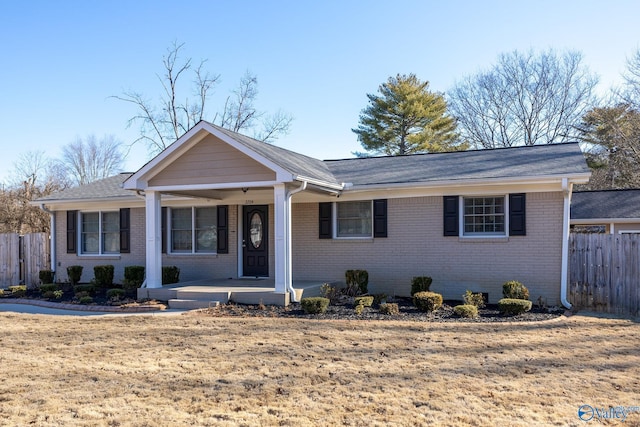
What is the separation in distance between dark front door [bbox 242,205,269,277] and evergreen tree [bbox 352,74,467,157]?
2068 centimetres

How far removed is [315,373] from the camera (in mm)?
6340

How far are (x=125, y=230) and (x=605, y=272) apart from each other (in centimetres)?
1319

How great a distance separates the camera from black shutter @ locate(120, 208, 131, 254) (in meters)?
16.2

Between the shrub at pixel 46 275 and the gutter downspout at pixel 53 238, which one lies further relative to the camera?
the gutter downspout at pixel 53 238

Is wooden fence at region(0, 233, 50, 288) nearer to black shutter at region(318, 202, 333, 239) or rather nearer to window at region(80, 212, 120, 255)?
window at region(80, 212, 120, 255)

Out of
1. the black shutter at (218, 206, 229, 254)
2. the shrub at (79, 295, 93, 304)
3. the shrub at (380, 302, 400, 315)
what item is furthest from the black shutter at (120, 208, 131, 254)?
the shrub at (380, 302, 400, 315)

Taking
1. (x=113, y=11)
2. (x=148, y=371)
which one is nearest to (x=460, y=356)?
(x=148, y=371)

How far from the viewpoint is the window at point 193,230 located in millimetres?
15641

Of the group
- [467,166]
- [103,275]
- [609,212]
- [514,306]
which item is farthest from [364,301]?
[609,212]

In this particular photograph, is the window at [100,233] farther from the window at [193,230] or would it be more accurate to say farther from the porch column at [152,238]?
the porch column at [152,238]

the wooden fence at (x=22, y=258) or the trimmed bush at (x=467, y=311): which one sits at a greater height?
the wooden fence at (x=22, y=258)

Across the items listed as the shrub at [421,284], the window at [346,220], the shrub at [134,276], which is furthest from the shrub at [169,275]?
the shrub at [421,284]

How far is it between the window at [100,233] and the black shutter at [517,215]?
38.4 ft

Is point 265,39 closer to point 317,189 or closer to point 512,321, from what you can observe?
point 317,189
